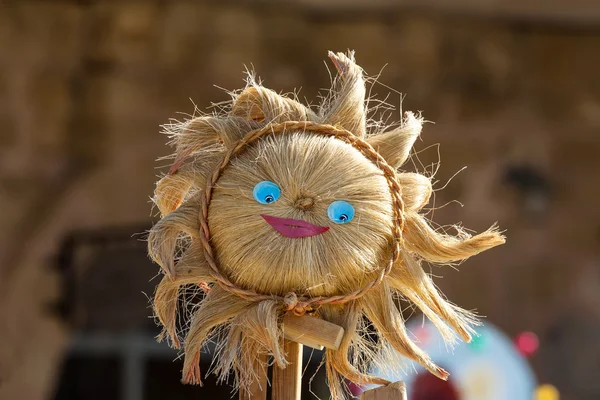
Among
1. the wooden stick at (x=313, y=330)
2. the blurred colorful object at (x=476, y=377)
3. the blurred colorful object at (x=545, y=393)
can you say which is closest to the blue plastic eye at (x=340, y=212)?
the wooden stick at (x=313, y=330)

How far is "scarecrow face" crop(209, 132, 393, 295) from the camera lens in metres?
0.94

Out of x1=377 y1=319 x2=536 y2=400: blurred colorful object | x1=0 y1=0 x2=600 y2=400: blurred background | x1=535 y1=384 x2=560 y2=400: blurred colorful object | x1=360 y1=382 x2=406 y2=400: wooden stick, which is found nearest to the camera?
x1=360 y1=382 x2=406 y2=400: wooden stick

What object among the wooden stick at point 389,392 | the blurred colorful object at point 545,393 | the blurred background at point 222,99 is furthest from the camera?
the blurred background at point 222,99

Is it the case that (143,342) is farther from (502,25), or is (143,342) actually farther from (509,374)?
(502,25)

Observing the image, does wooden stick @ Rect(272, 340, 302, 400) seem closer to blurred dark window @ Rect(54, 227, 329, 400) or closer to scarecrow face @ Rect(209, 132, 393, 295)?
scarecrow face @ Rect(209, 132, 393, 295)

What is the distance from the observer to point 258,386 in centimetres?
96

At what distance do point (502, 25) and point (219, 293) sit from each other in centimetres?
162

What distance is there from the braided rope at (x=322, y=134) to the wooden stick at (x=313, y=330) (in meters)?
0.01

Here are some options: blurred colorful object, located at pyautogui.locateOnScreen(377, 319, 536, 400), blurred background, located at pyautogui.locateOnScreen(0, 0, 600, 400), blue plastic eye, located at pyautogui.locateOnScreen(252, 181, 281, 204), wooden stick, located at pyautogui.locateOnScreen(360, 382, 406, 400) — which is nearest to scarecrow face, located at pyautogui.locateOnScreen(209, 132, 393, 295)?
blue plastic eye, located at pyautogui.locateOnScreen(252, 181, 281, 204)

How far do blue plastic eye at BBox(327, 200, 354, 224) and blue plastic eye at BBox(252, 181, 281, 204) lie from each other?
61mm

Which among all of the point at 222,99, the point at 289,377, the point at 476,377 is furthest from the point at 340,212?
the point at 222,99

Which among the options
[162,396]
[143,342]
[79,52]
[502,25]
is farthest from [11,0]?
[502,25]

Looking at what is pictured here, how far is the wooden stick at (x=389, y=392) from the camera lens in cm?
92

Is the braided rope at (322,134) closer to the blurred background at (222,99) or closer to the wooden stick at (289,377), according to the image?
the wooden stick at (289,377)
